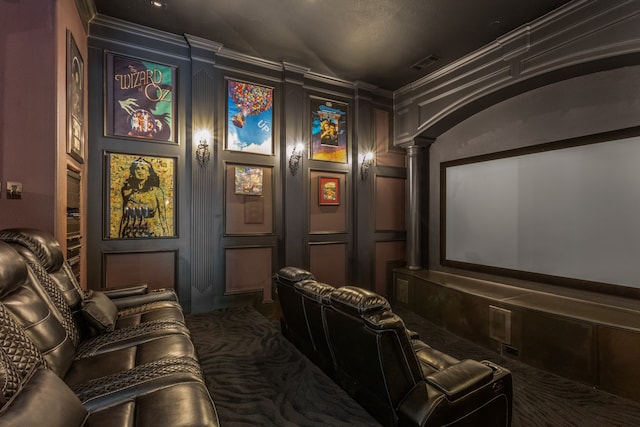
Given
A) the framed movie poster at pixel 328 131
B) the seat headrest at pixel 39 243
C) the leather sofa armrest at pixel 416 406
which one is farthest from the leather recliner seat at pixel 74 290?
the framed movie poster at pixel 328 131

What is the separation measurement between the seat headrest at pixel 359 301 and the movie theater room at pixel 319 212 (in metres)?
0.01

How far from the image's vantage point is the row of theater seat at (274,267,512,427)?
1.46m

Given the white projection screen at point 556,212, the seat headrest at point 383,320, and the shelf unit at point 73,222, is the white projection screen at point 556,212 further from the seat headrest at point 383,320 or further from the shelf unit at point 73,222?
the shelf unit at point 73,222

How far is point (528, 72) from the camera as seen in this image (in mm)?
3336

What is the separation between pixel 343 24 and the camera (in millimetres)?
3406

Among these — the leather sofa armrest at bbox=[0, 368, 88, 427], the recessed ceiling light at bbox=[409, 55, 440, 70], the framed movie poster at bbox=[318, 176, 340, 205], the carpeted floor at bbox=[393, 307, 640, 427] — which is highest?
the recessed ceiling light at bbox=[409, 55, 440, 70]

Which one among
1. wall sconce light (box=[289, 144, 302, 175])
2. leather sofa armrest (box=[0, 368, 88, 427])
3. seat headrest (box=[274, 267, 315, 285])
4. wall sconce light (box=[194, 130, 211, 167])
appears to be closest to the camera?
leather sofa armrest (box=[0, 368, 88, 427])

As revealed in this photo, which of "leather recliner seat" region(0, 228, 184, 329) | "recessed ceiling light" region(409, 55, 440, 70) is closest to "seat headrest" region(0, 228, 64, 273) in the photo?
"leather recliner seat" region(0, 228, 184, 329)

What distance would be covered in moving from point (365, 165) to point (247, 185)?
1.86 meters

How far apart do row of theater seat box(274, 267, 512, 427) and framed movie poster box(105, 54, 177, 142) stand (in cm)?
297

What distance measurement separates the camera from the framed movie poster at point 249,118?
163 inches

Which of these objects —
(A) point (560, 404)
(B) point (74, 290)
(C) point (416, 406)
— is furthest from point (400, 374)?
(B) point (74, 290)

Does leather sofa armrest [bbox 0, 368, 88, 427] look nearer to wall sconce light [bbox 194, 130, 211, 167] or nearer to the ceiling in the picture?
wall sconce light [bbox 194, 130, 211, 167]

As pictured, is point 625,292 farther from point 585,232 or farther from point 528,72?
point 528,72
